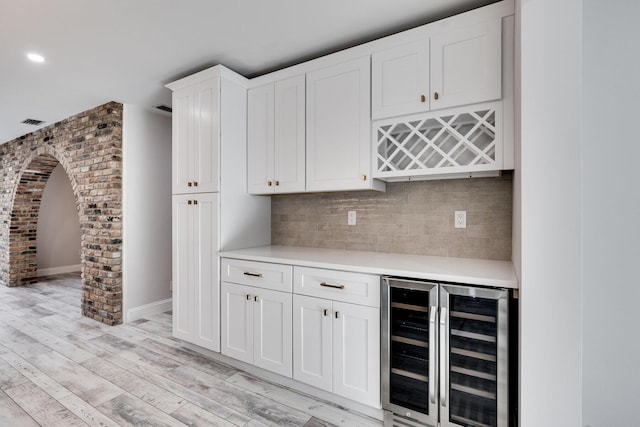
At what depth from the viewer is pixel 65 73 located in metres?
2.83


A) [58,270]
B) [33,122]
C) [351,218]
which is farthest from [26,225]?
[351,218]

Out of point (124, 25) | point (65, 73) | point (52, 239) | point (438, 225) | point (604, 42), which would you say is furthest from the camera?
point (52, 239)

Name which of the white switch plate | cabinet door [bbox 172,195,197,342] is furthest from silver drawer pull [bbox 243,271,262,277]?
the white switch plate

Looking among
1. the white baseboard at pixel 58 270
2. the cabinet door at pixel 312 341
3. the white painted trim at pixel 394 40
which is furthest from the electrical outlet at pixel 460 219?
the white baseboard at pixel 58 270

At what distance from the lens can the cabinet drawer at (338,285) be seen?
188 cm

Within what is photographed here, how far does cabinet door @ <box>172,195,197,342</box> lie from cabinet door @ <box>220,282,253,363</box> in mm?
396

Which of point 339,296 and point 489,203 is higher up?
point 489,203

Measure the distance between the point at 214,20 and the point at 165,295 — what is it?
10.8 feet

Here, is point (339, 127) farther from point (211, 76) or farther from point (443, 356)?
point (443, 356)

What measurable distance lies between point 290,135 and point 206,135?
0.74m

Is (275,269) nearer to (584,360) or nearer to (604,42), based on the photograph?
(584,360)

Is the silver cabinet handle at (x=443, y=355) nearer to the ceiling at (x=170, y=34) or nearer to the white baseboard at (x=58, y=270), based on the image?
the ceiling at (x=170, y=34)

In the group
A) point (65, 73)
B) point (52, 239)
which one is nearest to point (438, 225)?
point (65, 73)

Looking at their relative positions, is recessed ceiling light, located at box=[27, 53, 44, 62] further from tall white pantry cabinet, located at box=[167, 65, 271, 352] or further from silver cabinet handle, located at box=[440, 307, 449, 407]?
silver cabinet handle, located at box=[440, 307, 449, 407]
